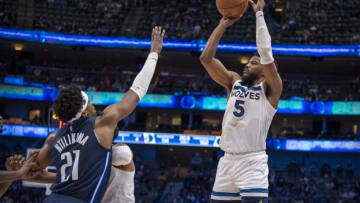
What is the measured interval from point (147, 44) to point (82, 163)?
2411 centimetres

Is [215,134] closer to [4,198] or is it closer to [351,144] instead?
[351,144]

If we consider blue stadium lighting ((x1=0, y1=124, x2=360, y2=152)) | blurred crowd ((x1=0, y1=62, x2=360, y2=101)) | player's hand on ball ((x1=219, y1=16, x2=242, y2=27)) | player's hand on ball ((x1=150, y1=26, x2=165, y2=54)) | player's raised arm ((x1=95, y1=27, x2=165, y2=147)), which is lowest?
player's raised arm ((x1=95, y1=27, x2=165, y2=147))

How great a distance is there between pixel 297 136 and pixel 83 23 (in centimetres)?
1465

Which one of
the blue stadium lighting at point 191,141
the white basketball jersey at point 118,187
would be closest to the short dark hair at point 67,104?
the white basketball jersey at point 118,187

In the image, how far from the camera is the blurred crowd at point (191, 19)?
1079 inches

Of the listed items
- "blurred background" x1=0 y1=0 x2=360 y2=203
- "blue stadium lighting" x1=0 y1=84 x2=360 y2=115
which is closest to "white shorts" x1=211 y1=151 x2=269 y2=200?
"blurred background" x1=0 y1=0 x2=360 y2=203

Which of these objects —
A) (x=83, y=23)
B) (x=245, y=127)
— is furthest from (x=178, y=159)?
(x=245, y=127)

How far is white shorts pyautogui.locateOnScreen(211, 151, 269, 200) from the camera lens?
14.1 feet

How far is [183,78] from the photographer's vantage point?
29.1 meters

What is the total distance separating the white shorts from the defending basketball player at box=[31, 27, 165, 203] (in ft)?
4.89

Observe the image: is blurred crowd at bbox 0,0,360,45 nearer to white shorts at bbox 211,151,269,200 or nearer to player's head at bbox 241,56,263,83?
player's head at bbox 241,56,263,83

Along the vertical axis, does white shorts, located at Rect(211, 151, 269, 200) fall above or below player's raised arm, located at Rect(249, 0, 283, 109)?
below

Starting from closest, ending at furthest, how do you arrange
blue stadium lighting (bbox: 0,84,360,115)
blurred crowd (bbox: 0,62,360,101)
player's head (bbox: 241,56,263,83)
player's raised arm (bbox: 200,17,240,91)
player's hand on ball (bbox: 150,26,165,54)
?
player's hand on ball (bbox: 150,26,165,54), player's head (bbox: 241,56,263,83), player's raised arm (bbox: 200,17,240,91), blue stadium lighting (bbox: 0,84,360,115), blurred crowd (bbox: 0,62,360,101)

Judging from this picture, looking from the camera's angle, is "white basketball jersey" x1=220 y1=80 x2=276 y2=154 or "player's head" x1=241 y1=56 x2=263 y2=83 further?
"player's head" x1=241 y1=56 x2=263 y2=83
